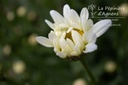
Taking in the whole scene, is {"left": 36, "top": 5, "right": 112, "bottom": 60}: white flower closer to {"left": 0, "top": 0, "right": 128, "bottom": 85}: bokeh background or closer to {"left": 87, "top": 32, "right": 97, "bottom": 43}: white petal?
{"left": 87, "top": 32, "right": 97, "bottom": 43}: white petal

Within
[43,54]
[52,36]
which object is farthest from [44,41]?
[43,54]

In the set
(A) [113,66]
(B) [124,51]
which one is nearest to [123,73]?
(B) [124,51]

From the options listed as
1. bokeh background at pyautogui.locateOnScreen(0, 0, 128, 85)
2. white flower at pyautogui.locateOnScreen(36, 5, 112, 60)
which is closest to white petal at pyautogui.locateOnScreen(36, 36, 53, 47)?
white flower at pyautogui.locateOnScreen(36, 5, 112, 60)

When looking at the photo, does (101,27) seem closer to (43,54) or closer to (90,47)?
(90,47)

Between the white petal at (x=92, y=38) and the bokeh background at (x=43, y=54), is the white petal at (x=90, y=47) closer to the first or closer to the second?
the white petal at (x=92, y=38)

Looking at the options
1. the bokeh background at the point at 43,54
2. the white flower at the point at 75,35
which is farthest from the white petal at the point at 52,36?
the bokeh background at the point at 43,54
